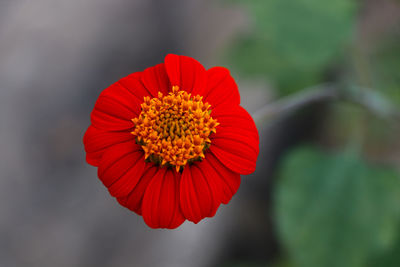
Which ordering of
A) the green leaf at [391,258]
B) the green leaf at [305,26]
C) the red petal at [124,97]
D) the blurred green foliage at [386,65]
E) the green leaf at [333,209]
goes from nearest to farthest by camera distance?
the red petal at [124,97] < the green leaf at [333,209] < the green leaf at [305,26] < the green leaf at [391,258] < the blurred green foliage at [386,65]

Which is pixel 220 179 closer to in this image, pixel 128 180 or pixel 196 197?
pixel 196 197

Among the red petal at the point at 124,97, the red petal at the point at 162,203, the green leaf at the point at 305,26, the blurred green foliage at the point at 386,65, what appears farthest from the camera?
the blurred green foliage at the point at 386,65

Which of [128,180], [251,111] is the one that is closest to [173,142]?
[128,180]

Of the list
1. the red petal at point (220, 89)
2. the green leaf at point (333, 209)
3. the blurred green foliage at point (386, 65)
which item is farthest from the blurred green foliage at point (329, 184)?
the red petal at point (220, 89)

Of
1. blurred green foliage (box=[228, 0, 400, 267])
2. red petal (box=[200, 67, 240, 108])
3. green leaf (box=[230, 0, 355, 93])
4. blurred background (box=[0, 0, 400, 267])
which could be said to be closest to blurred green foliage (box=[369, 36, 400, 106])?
blurred background (box=[0, 0, 400, 267])

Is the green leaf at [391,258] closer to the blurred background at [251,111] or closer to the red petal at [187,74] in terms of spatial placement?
the blurred background at [251,111]

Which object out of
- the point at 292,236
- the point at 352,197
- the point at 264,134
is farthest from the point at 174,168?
the point at 264,134

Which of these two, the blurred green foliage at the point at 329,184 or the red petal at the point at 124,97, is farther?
the blurred green foliage at the point at 329,184

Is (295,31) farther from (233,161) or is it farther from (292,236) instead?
(233,161)
